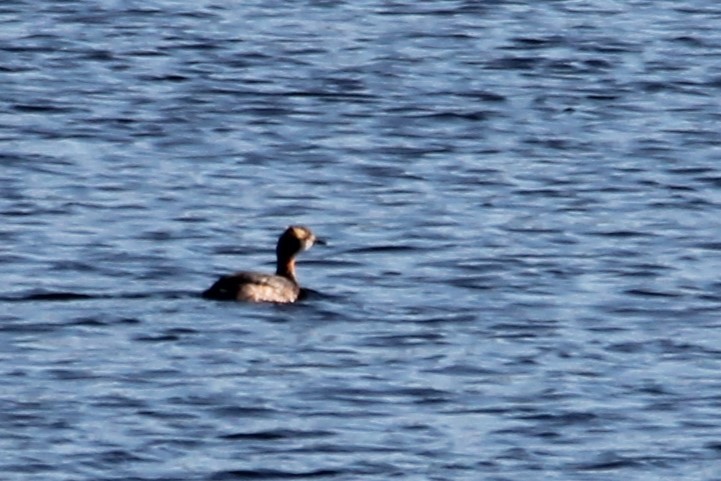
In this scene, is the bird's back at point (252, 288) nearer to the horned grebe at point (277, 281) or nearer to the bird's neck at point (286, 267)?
the horned grebe at point (277, 281)

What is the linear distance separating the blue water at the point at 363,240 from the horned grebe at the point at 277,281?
5.2 inches

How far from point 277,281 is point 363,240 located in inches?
88.0

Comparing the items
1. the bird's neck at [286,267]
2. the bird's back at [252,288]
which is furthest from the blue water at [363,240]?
the bird's neck at [286,267]

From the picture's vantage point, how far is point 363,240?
2167cm

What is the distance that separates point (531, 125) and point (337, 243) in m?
5.73

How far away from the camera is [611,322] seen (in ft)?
62.1

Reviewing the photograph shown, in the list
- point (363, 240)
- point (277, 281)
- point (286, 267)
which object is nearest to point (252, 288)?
point (277, 281)

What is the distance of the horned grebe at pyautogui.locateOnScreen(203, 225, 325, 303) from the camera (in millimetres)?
19062

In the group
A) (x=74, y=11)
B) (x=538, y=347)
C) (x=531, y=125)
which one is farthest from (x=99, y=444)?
(x=74, y=11)

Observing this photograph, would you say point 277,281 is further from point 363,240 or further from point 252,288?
point 363,240

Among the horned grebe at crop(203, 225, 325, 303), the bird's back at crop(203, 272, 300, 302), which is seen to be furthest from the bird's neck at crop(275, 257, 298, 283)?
the bird's back at crop(203, 272, 300, 302)

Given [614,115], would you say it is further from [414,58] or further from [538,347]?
[538,347]

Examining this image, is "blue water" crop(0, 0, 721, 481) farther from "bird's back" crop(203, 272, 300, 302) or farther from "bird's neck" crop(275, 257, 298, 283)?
"bird's neck" crop(275, 257, 298, 283)

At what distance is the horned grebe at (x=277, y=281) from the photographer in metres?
19.1
